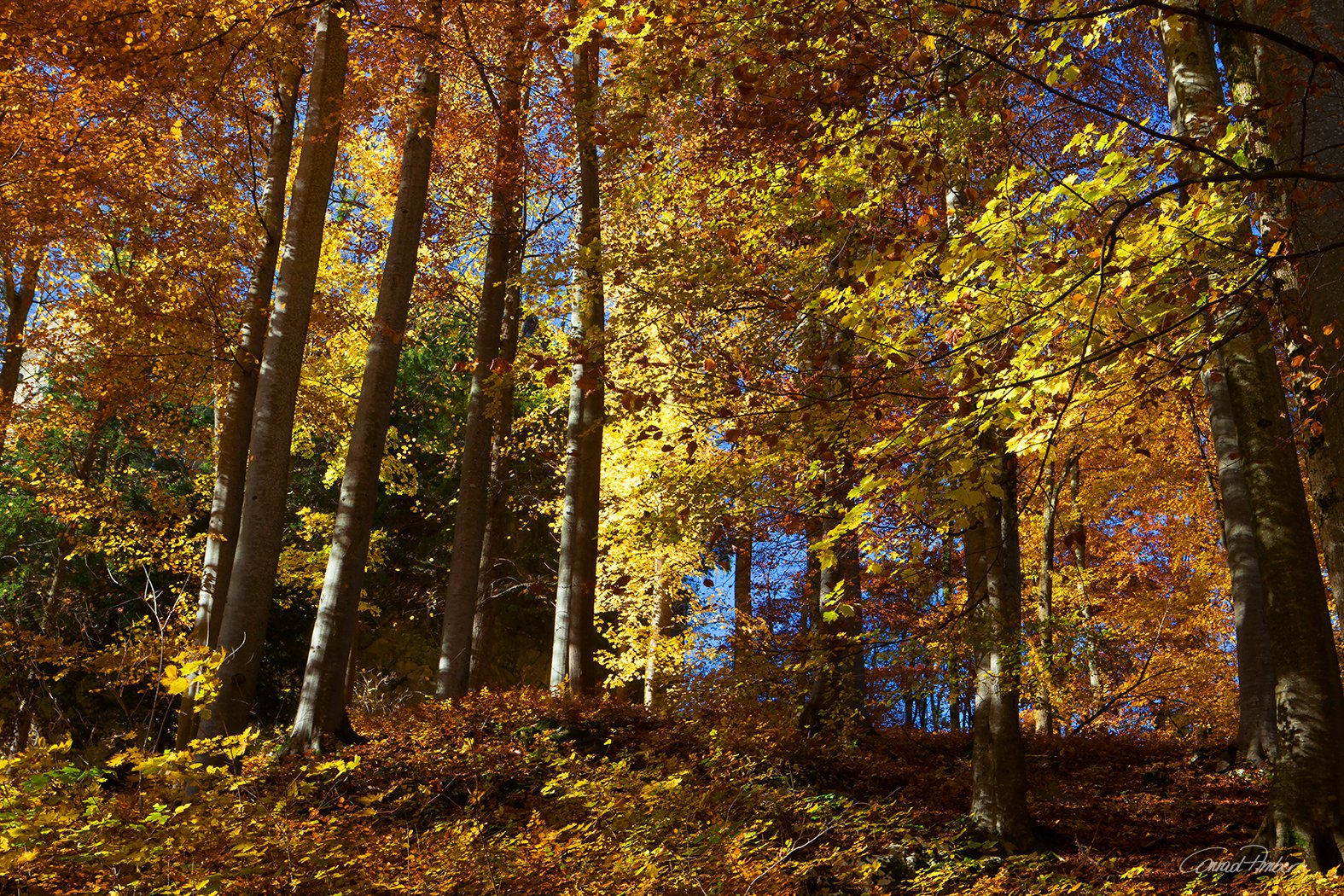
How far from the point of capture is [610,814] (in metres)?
5.46

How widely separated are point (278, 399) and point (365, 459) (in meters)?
1.05

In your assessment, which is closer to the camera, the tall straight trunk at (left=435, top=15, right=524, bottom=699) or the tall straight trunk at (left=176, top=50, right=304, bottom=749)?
the tall straight trunk at (left=176, top=50, right=304, bottom=749)

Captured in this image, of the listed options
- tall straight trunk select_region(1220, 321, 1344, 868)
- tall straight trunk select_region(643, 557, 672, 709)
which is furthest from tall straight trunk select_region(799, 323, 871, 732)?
tall straight trunk select_region(643, 557, 672, 709)

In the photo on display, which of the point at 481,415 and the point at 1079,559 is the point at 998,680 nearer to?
the point at 481,415

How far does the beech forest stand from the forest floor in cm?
6

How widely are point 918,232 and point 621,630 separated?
→ 43.4ft

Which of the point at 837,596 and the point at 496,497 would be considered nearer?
the point at 837,596

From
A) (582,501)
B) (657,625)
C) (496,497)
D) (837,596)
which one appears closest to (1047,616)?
(837,596)

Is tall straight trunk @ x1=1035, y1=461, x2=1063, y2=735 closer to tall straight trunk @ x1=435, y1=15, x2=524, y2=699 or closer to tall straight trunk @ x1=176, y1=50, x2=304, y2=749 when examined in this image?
tall straight trunk @ x1=435, y1=15, x2=524, y2=699

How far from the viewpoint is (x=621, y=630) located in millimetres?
16750

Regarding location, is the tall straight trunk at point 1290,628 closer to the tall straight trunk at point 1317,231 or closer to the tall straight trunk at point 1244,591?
the tall straight trunk at point 1317,231

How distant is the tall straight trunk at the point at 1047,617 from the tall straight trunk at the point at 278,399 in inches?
247

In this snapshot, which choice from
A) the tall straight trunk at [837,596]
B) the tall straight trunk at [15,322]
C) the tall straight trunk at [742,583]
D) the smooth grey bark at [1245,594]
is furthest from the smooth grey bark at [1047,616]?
the tall straight trunk at [15,322]

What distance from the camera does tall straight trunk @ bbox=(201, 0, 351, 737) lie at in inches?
279
